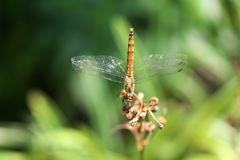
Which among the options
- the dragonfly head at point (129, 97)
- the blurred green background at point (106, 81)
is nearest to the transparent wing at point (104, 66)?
the dragonfly head at point (129, 97)

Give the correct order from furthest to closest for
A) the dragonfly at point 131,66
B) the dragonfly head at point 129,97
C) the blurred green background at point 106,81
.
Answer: the blurred green background at point 106,81
the dragonfly at point 131,66
the dragonfly head at point 129,97

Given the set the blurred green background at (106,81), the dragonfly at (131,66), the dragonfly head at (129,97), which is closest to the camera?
the dragonfly head at (129,97)

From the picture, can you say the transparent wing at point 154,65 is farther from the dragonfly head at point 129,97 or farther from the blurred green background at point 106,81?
the blurred green background at point 106,81

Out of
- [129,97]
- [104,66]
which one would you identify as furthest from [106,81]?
[129,97]

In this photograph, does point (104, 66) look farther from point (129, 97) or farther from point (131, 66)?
point (129, 97)

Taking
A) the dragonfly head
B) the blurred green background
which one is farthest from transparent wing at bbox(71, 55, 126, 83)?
the blurred green background

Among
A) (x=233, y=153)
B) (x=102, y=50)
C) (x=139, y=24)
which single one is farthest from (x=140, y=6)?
(x=233, y=153)

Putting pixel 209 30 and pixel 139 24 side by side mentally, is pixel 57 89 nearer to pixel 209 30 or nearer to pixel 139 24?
pixel 139 24
